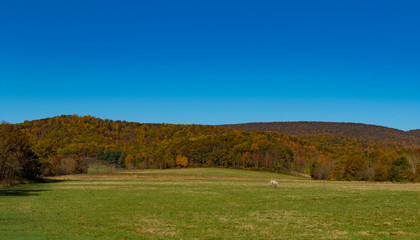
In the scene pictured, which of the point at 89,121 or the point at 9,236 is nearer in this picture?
the point at 9,236

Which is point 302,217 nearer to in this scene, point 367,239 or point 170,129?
point 367,239

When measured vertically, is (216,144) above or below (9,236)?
above

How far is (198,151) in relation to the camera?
144m

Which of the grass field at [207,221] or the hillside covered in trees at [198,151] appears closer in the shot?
the grass field at [207,221]

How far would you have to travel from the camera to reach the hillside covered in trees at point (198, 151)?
322 ft

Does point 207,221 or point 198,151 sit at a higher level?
point 198,151

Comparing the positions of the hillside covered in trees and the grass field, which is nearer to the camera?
the grass field

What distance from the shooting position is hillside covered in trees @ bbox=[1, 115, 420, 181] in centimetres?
9825

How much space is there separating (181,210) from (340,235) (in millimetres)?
11908

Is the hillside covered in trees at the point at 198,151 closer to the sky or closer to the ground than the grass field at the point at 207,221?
closer to the sky

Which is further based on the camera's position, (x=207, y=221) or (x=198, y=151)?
(x=198, y=151)

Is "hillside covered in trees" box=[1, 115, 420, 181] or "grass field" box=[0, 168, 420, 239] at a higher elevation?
"hillside covered in trees" box=[1, 115, 420, 181]

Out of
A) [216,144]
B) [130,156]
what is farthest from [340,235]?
[130,156]

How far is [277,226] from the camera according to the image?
1900 centimetres
